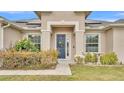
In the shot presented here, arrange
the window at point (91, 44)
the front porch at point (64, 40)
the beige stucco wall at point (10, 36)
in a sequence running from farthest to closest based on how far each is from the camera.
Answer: the window at point (91, 44) → the front porch at point (64, 40) → the beige stucco wall at point (10, 36)

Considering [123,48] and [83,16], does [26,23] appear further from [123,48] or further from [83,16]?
[123,48]

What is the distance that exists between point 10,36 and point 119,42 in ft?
28.9

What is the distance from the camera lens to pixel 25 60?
48.4 ft

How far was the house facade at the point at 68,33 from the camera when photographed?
18.8 metres

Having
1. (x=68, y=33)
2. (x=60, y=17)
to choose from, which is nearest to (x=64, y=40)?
(x=68, y=33)

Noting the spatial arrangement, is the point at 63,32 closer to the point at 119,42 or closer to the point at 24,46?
the point at 119,42

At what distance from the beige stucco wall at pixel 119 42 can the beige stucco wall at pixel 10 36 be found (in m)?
7.99

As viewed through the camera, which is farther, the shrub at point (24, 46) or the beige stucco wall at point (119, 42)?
the beige stucco wall at point (119, 42)

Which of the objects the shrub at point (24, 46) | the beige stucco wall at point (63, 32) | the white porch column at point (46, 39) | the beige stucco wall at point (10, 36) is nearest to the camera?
the shrub at point (24, 46)

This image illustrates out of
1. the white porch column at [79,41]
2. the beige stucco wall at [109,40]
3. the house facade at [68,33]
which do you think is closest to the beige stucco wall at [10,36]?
the house facade at [68,33]

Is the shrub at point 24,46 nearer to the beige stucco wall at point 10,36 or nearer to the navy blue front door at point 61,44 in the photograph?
the beige stucco wall at point 10,36

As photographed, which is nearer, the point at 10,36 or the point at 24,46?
the point at 24,46
